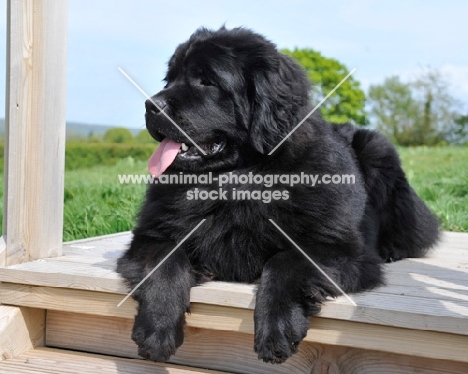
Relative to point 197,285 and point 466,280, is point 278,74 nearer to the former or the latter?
point 197,285

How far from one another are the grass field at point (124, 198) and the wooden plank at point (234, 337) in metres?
1.74

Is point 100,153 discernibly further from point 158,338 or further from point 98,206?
point 158,338

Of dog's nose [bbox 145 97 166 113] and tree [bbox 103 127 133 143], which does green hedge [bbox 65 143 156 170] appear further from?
dog's nose [bbox 145 97 166 113]

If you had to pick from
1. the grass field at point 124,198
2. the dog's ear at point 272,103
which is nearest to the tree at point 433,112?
the grass field at point 124,198

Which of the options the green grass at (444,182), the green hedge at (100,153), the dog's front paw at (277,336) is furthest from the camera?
the green hedge at (100,153)

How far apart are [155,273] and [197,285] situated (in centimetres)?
21

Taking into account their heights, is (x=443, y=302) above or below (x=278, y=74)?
below

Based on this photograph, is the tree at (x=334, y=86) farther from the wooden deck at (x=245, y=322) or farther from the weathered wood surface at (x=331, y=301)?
the wooden deck at (x=245, y=322)

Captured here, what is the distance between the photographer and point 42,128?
9.46 feet

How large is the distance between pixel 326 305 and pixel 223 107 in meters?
0.94

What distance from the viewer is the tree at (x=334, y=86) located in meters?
11.4

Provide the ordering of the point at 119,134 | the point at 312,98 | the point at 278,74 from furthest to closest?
the point at 119,134, the point at 312,98, the point at 278,74

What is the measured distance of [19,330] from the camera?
263 cm

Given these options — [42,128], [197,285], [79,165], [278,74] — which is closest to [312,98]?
[278,74]
